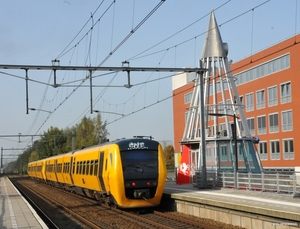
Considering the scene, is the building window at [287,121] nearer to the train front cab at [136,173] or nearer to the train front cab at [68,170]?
the train front cab at [68,170]

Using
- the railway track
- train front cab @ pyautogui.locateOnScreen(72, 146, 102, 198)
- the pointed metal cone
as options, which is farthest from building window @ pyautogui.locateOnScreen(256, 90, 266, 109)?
the railway track

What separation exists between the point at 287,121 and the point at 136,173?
112 feet

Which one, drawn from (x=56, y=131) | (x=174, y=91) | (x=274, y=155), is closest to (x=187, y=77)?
(x=174, y=91)

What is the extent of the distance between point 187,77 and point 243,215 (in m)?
54.6

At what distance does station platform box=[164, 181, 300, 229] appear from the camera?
44.1ft

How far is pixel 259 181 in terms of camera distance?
69.5 ft

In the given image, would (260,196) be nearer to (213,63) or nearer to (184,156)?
(184,156)

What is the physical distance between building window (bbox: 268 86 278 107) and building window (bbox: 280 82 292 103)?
1056 mm

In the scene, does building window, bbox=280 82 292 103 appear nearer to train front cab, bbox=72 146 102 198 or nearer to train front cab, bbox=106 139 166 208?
train front cab, bbox=72 146 102 198

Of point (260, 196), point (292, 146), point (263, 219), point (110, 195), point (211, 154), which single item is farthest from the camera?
point (292, 146)

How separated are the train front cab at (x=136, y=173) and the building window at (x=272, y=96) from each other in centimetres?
3391

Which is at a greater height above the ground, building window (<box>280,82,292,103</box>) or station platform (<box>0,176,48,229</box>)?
building window (<box>280,82,292,103</box>)

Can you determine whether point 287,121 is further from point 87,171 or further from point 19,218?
point 19,218

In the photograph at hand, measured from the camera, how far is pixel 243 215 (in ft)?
50.3
